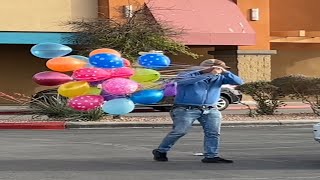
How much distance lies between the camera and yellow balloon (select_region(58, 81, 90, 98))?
12.4 m

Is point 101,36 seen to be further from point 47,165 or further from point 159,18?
point 47,165

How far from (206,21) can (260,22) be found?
392 cm

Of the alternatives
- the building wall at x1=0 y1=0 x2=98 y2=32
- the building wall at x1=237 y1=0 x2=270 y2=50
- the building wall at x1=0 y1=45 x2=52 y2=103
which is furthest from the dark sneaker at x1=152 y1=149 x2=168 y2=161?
the building wall at x1=0 y1=45 x2=52 y2=103

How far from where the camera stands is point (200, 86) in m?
11.4

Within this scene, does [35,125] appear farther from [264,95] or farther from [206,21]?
[206,21]

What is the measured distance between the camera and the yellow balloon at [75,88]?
40.8 feet

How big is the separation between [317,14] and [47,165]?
28699 millimetres

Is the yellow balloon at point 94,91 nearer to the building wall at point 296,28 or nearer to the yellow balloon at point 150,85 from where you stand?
the yellow balloon at point 150,85

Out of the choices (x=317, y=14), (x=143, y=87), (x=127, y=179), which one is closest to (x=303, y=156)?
(x=143, y=87)

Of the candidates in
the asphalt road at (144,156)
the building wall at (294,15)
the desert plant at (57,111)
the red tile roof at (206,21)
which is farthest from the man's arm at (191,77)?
the building wall at (294,15)

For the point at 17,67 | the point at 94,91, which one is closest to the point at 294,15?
the point at 17,67

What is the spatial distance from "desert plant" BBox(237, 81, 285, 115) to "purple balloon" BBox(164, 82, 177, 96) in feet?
29.3

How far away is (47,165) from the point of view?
11.2 m

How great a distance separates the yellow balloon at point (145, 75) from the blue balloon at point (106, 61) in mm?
358
